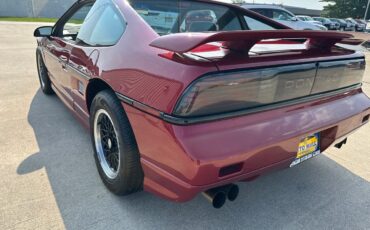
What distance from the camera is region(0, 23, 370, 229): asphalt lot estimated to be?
2.02 metres

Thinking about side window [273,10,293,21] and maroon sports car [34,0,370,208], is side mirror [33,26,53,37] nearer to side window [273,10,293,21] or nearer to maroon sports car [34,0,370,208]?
maroon sports car [34,0,370,208]

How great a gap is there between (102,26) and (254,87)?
1.45 m

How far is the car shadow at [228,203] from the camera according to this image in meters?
2.03

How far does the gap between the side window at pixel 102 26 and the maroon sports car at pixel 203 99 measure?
1 centimetres

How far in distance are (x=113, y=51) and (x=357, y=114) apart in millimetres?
1903

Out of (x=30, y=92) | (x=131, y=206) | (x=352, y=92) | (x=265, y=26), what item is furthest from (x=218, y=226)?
(x=30, y=92)

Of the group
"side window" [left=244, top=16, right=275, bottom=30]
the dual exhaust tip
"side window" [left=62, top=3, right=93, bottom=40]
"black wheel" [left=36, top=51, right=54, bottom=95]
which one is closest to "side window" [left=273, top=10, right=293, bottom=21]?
"side window" [left=244, top=16, right=275, bottom=30]

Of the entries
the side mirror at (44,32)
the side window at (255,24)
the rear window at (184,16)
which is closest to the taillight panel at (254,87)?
the rear window at (184,16)

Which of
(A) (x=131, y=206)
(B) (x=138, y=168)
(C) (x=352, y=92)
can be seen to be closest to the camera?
(B) (x=138, y=168)

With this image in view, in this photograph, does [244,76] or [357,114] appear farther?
[357,114]

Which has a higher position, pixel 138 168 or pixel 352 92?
pixel 352 92

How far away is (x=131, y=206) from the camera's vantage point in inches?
85.1

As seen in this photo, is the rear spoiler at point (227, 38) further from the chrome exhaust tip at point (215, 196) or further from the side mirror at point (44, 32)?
the side mirror at point (44, 32)

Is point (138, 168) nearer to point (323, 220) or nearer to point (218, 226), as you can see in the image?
point (218, 226)
